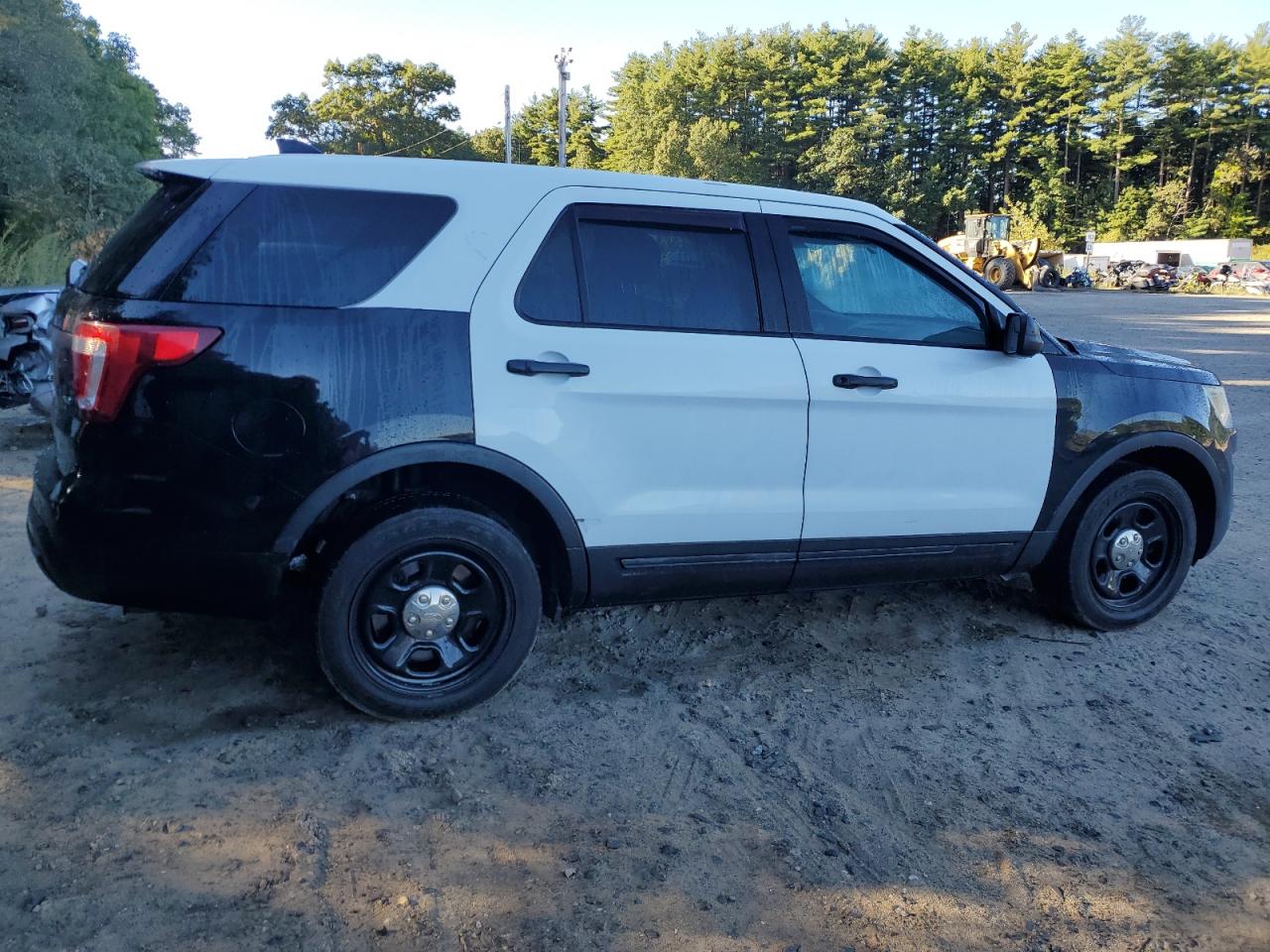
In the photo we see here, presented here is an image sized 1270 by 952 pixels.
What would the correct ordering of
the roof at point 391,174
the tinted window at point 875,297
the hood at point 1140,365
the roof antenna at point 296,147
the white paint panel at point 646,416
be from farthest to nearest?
the hood at point 1140,365, the tinted window at point 875,297, the roof antenna at point 296,147, the white paint panel at point 646,416, the roof at point 391,174

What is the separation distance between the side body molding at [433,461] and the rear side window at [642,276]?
52 centimetres

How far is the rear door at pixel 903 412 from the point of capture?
3.81 m

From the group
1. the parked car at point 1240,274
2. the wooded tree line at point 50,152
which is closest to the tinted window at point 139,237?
the wooded tree line at point 50,152

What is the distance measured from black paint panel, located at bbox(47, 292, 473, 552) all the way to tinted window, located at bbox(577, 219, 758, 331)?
67 cm

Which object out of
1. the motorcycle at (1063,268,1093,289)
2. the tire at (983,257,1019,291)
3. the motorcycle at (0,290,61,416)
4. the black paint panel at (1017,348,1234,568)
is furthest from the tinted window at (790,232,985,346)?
the motorcycle at (1063,268,1093,289)

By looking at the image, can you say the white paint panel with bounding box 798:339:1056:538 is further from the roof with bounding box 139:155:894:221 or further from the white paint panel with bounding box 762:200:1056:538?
the roof with bounding box 139:155:894:221

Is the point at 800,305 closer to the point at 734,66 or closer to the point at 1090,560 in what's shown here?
the point at 1090,560

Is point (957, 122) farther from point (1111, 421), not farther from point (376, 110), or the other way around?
point (1111, 421)

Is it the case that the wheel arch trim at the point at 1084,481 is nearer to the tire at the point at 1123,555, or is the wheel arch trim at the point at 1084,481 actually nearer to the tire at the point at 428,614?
the tire at the point at 1123,555

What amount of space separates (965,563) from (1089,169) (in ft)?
249

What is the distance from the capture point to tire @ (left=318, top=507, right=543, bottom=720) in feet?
10.8

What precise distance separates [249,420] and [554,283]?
112 centimetres

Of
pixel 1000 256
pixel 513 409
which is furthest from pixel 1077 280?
pixel 513 409

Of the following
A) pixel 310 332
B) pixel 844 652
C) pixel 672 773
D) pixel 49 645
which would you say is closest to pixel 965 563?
pixel 844 652
